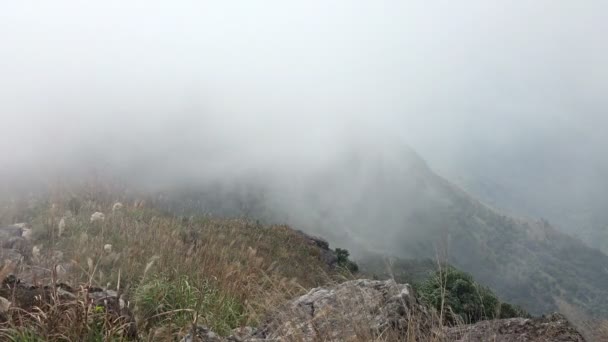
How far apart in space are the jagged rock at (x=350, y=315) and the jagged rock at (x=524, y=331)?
0.39 meters

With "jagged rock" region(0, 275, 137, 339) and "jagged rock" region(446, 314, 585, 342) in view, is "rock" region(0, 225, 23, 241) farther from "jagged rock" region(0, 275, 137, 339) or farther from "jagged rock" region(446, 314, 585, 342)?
"jagged rock" region(446, 314, 585, 342)

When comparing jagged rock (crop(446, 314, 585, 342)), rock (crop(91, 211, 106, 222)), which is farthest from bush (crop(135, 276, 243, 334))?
rock (crop(91, 211, 106, 222))

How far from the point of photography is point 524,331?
4.49 metres

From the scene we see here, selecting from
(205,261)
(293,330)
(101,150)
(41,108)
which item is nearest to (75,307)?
(293,330)

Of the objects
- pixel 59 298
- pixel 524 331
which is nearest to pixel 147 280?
pixel 59 298

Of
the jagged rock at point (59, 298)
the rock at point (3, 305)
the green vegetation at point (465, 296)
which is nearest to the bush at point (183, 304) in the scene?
the jagged rock at point (59, 298)

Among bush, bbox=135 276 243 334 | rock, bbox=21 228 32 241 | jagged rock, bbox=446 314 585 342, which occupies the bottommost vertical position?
rock, bbox=21 228 32 241

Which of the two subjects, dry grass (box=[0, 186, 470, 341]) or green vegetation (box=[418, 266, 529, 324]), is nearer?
dry grass (box=[0, 186, 470, 341])

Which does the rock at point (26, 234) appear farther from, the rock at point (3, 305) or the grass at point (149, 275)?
the rock at point (3, 305)

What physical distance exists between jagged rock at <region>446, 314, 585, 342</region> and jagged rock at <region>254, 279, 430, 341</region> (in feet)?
1.27

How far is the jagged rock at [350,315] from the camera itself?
3559 mm

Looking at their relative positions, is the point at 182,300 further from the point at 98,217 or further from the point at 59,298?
the point at 98,217

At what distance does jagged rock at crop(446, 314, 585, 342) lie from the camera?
4.14m

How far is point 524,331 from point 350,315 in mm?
1754
